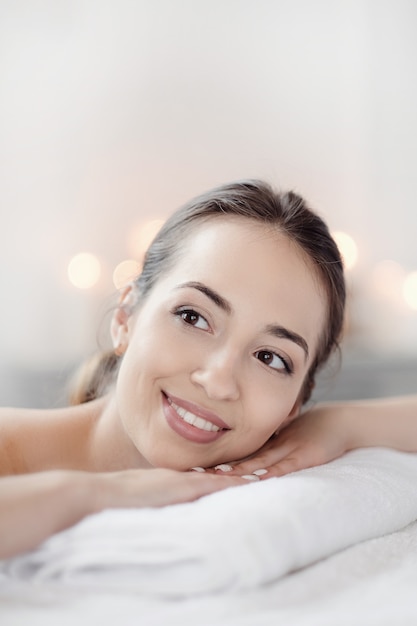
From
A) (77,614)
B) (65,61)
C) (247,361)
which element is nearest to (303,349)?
(247,361)

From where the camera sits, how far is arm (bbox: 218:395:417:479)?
4.22 feet

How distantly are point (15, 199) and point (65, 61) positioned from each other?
0.64 m

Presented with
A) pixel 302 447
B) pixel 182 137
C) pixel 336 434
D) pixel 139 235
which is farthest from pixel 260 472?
pixel 182 137

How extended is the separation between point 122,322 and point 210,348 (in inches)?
10.9

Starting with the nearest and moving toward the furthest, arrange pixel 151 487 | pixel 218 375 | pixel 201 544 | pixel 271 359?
pixel 201 544
pixel 151 487
pixel 218 375
pixel 271 359

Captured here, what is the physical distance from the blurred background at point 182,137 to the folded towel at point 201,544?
7.41 ft

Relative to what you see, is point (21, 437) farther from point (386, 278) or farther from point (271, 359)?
point (386, 278)

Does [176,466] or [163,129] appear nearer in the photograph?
[176,466]

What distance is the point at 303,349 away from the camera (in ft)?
4.29

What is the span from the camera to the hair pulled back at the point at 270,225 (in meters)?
1.35

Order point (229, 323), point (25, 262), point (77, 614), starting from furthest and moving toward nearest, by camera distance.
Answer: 1. point (25, 262)
2. point (229, 323)
3. point (77, 614)

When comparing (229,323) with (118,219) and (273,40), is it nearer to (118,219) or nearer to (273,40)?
(118,219)

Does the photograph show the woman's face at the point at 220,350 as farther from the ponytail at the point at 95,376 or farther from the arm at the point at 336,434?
the ponytail at the point at 95,376

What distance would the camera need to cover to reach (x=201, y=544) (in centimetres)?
77
